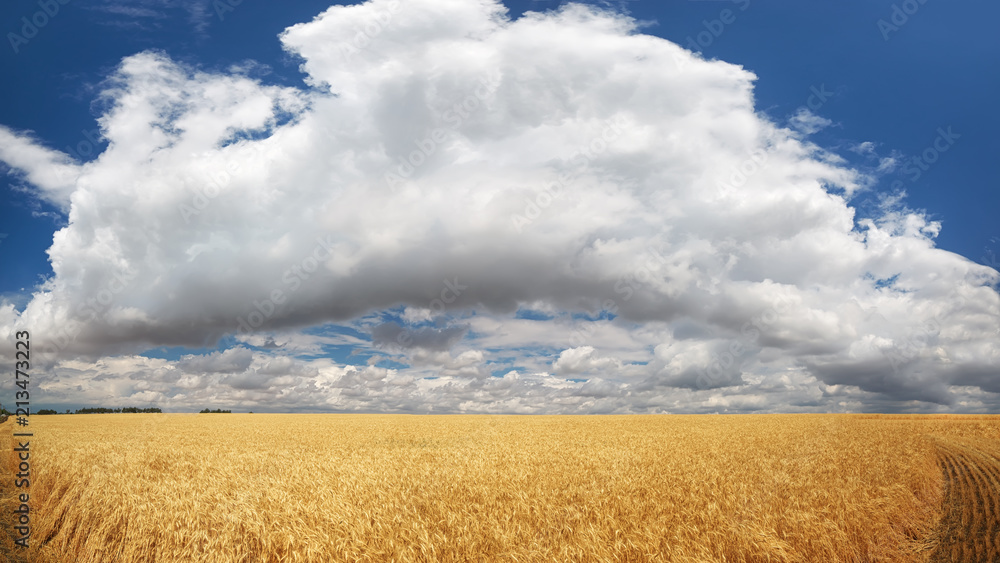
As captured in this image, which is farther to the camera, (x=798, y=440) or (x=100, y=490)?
(x=798, y=440)

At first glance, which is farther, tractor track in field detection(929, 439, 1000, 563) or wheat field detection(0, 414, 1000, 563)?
tractor track in field detection(929, 439, 1000, 563)

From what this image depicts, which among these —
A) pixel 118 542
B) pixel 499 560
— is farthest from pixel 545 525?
pixel 118 542

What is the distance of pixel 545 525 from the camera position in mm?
10391

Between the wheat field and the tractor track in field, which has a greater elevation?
the wheat field

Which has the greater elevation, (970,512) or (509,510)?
(509,510)

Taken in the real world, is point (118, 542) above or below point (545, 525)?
below

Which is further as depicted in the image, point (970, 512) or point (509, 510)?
point (970, 512)

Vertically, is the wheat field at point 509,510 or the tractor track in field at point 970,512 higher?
the wheat field at point 509,510

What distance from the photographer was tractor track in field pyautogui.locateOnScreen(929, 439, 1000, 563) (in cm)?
1071

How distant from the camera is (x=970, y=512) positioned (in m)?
13.7

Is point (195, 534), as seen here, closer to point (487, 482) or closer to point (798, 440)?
point (487, 482)

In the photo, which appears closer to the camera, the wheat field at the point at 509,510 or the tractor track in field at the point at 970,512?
the wheat field at the point at 509,510

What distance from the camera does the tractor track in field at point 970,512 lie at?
1071 cm

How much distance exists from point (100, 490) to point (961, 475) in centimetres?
2987
